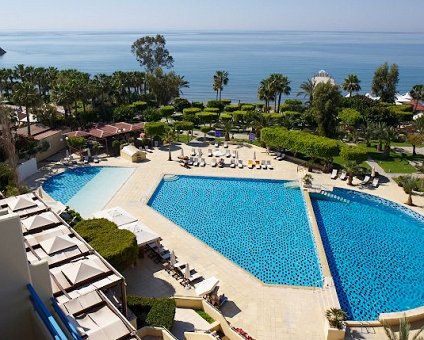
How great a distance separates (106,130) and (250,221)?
1912cm

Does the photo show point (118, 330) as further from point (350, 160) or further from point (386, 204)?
point (350, 160)

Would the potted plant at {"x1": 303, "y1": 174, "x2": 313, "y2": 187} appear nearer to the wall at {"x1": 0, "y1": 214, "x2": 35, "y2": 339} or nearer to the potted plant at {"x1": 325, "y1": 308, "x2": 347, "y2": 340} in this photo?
the potted plant at {"x1": 325, "y1": 308, "x2": 347, "y2": 340}

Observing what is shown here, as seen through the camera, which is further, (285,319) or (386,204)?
(386,204)

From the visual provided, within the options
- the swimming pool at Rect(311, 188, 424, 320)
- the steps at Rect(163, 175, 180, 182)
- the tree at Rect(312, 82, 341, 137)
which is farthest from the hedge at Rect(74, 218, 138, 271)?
the tree at Rect(312, 82, 341, 137)

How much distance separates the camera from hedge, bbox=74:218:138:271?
16.1m

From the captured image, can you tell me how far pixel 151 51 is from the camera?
75.8 meters

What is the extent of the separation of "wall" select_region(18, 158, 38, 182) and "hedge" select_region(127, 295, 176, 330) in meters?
18.1

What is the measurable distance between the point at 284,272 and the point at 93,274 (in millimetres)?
9254

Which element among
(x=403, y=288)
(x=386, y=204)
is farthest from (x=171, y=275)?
(x=386, y=204)

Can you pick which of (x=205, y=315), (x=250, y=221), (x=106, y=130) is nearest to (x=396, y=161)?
(x=250, y=221)

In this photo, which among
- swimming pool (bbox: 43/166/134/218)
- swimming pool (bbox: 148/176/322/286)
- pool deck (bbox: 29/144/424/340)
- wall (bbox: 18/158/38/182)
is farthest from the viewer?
wall (bbox: 18/158/38/182)

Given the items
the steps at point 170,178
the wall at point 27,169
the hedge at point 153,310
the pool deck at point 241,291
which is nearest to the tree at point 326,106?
the pool deck at point 241,291

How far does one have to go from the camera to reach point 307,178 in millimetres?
28125

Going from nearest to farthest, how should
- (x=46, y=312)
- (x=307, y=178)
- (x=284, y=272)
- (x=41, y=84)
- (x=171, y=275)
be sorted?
1. (x=46, y=312)
2. (x=171, y=275)
3. (x=284, y=272)
4. (x=307, y=178)
5. (x=41, y=84)
